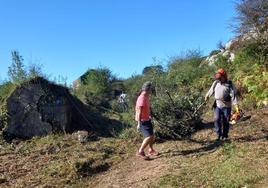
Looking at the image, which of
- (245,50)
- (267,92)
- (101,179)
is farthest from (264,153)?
(245,50)

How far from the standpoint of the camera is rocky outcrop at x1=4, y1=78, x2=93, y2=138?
14.0 metres

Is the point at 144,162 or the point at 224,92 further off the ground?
the point at 224,92

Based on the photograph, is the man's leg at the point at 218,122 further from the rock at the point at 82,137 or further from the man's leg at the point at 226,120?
Result: the rock at the point at 82,137

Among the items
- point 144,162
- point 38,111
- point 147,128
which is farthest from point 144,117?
point 38,111

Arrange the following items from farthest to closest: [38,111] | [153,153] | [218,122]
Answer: [38,111], [218,122], [153,153]

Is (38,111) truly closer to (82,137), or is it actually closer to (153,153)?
(82,137)

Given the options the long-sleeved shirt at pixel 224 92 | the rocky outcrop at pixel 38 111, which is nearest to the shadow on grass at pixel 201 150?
the long-sleeved shirt at pixel 224 92

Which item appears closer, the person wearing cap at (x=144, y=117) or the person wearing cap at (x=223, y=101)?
the person wearing cap at (x=144, y=117)

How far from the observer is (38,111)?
14.2 m

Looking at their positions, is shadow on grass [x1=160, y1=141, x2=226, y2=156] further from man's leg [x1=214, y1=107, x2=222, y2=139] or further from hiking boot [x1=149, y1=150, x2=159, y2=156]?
man's leg [x1=214, y1=107, x2=222, y2=139]

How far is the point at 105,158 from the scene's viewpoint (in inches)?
448

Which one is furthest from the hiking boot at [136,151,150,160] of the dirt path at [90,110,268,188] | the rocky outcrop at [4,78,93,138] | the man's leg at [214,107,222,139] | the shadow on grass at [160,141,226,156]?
the rocky outcrop at [4,78,93,138]

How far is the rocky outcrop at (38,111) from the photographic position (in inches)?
553

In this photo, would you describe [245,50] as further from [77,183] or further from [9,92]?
[77,183]
